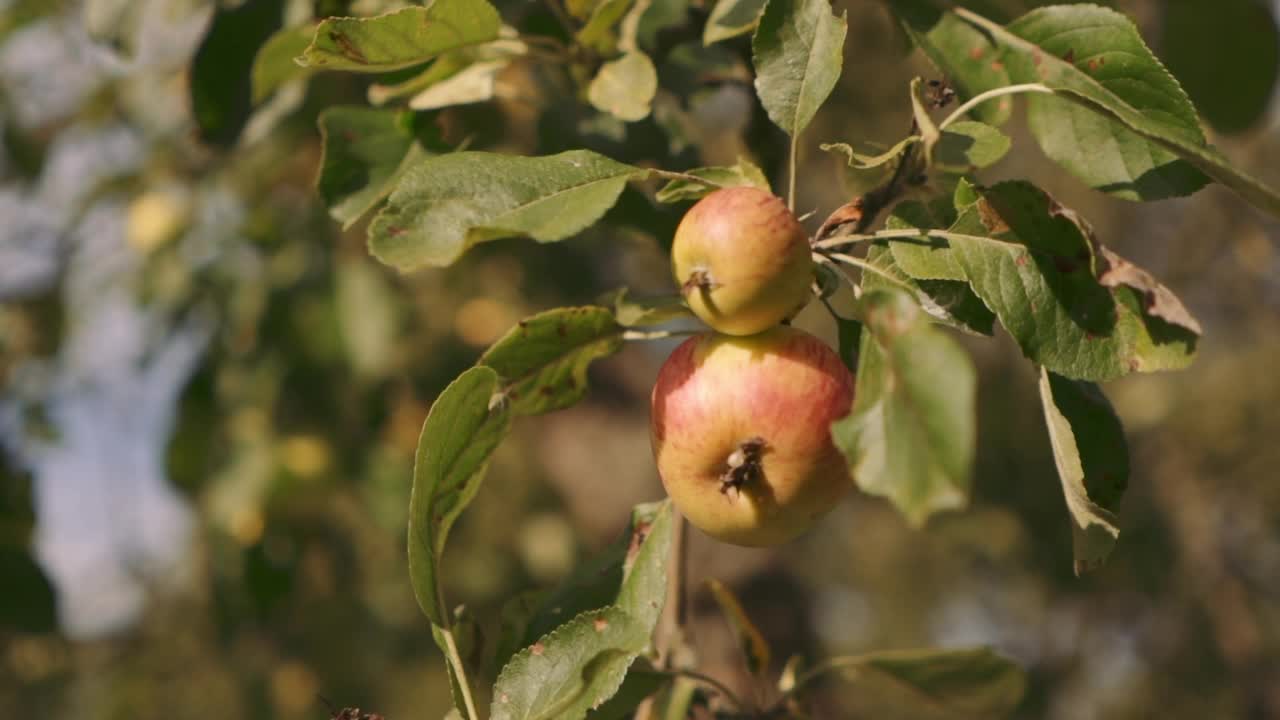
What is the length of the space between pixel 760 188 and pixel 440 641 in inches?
13.7

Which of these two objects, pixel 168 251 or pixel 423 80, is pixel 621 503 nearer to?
pixel 168 251

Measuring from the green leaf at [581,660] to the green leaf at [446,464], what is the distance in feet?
0.23

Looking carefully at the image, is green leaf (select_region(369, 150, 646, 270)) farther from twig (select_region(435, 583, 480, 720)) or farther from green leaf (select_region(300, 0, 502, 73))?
twig (select_region(435, 583, 480, 720))

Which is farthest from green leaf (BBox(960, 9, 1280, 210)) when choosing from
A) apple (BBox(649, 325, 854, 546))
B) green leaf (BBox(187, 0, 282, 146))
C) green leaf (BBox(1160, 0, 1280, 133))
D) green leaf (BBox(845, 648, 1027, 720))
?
green leaf (BBox(187, 0, 282, 146))

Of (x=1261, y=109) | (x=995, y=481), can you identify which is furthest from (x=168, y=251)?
(x=995, y=481)

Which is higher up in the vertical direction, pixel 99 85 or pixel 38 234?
pixel 99 85

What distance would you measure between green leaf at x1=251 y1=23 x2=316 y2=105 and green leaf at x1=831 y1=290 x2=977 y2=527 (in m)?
0.65

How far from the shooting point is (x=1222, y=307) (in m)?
3.67

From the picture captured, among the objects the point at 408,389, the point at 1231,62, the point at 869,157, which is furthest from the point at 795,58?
the point at 408,389

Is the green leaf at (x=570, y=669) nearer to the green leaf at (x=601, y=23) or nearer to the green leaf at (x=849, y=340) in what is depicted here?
the green leaf at (x=849, y=340)

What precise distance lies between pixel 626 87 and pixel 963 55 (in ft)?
0.83

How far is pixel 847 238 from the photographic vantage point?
702 millimetres

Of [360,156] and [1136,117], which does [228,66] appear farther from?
[1136,117]

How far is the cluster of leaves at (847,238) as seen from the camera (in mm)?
630
